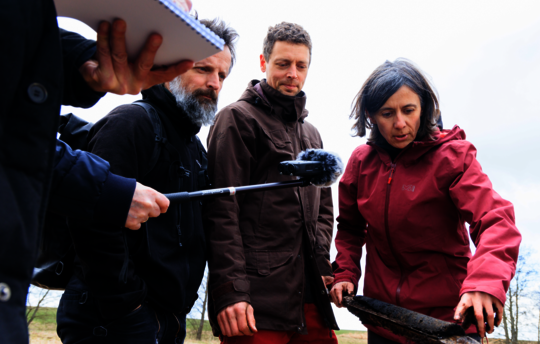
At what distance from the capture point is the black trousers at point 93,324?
2.16m

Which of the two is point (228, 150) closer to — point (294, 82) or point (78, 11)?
point (294, 82)

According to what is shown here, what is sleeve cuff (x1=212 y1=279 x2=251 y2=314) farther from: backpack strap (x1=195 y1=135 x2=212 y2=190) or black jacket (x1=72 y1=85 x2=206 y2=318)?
backpack strap (x1=195 y1=135 x2=212 y2=190)

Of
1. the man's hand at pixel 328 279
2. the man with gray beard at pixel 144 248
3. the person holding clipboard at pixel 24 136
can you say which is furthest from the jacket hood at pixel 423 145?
the person holding clipboard at pixel 24 136

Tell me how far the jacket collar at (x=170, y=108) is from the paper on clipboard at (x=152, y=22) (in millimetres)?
1177

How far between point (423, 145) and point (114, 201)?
212 cm

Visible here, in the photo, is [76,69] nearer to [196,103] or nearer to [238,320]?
[196,103]

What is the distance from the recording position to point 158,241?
2373mm

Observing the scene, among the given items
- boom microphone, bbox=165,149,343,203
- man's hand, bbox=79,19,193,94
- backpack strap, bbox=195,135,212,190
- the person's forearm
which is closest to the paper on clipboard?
man's hand, bbox=79,19,193,94

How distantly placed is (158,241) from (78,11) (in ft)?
4.37

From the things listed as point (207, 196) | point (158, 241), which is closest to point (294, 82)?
point (207, 196)

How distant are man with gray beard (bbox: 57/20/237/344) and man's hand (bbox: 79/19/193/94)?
75 cm

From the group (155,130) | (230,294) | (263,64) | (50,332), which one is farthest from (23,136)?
(50,332)

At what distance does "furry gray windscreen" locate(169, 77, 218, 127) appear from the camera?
9.34 ft

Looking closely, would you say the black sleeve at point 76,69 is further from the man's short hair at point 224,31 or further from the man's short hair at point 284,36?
the man's short hair at point 284,36
